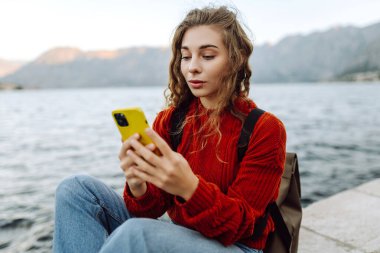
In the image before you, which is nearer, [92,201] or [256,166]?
[256,166]

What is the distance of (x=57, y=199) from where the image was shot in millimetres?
2227

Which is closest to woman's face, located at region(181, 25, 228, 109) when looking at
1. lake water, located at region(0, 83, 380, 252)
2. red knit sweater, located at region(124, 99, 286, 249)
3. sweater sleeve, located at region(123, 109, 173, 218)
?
red knit sweater, located at region(124, 99, 286, 249)

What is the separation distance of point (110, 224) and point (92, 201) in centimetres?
22

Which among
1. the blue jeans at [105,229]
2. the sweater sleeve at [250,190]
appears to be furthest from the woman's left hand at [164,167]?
the blue jeans at [105,229]

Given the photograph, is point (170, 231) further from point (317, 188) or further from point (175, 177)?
point (317, 188)

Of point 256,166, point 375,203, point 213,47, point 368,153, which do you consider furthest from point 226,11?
point 368,153

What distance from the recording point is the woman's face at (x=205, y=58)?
227 cm

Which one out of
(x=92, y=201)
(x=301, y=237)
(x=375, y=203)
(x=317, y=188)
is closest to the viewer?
(x=92, y=201)

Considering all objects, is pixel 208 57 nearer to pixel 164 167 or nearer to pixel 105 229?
pixel 164 167

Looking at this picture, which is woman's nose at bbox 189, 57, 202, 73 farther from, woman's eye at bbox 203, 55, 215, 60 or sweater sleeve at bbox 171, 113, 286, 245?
sweater sleeve at bbox 171, 113, 286, 245

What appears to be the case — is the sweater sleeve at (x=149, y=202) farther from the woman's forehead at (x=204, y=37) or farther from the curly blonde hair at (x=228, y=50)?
the woman's forehead at (x=204, y=37)

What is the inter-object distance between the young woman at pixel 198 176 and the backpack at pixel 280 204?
1.9 inches

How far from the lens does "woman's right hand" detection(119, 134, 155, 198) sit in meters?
1.74

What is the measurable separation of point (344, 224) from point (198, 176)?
103 inches
